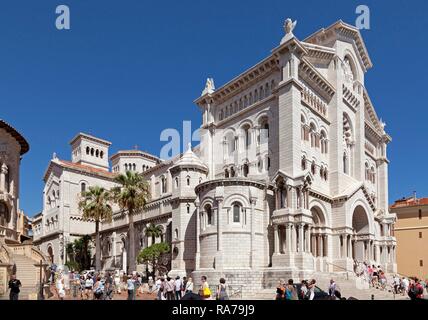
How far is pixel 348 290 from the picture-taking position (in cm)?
3603

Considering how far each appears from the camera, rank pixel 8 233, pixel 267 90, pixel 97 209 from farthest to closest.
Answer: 1. pixel 8 233
2. pixel 97 209
3. pixel 267 90

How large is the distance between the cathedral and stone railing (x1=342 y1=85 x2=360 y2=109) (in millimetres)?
132

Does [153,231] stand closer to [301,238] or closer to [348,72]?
[301,238]

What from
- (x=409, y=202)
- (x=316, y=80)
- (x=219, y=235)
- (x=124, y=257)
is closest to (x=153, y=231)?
(x=124, y=257)

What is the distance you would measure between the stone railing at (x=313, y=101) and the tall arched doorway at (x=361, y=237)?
10445mm

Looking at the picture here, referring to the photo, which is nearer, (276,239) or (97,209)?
(276,239)

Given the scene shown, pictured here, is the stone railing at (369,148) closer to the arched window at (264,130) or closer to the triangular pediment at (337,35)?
the triangular pediment at (337,35)

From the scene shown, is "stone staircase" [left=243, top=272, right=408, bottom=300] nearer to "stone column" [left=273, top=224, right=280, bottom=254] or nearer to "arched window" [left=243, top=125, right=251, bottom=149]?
"stone column" [left=273, top=224, right=280, bottom=254]

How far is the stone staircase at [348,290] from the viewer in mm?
34350

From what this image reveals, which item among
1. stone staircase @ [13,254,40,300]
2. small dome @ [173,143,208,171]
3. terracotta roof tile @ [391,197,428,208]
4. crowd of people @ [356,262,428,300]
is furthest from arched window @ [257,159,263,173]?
terracotta roof tile @ [391,197,428,208]

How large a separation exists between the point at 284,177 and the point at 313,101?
33.3 ft

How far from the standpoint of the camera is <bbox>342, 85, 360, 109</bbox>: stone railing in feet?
164

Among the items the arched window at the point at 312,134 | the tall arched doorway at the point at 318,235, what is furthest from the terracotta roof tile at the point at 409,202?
the arched window at the point at 312,134

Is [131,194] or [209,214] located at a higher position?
[131,194]
